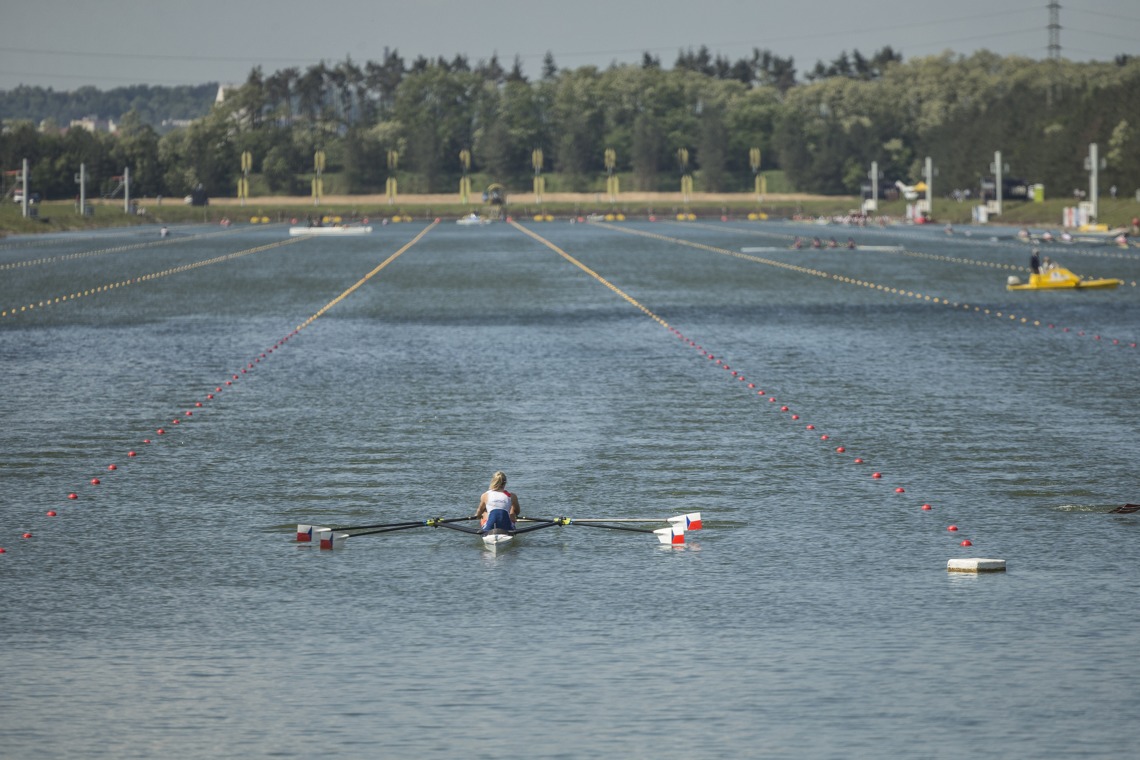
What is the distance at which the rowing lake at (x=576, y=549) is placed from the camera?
12805 millimetres

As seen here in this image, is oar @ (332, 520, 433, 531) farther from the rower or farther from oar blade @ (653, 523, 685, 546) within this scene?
oar blade @ (653, 523, 685, 546)

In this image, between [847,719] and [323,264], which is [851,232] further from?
[847,719]

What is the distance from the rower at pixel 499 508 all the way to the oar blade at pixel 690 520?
175 centimetres

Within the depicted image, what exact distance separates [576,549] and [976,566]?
424 centimetres

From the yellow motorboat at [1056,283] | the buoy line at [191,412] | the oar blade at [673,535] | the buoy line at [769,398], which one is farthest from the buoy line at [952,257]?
the oar blade at [673,535]

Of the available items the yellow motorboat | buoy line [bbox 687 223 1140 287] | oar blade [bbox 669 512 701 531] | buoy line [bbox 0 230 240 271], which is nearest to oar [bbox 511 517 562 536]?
oar blade [bbox 669 512 701 531]

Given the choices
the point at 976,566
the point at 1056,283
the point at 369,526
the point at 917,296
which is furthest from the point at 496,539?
the point at 1056,283

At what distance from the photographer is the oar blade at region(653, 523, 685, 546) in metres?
19.1

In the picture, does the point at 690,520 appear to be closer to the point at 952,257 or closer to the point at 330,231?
the point at 952,257

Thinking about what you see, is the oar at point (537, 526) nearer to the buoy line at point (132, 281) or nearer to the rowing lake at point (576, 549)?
the rowing lake at point (576, 549)

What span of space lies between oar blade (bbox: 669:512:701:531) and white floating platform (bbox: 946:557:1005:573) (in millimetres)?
3106

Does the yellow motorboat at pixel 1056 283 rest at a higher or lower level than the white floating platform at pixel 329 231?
lower

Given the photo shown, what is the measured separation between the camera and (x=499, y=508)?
1911cm

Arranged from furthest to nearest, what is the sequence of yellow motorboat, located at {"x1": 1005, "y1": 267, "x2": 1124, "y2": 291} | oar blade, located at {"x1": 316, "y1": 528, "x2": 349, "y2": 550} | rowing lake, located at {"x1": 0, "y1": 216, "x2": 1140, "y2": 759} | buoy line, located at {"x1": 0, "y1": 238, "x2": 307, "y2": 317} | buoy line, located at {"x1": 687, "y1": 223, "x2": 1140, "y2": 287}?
buoy line, located at {"x1": 687, "y1": 223, "x2": 1140, "y2": 287}
yellow motorboat, located at {"x1": 1005, "y1": 267, "x2": 1124, "y2": 291}
buoy line, located at {"x1": 0, "y1": 238, "x2": 307, "y2": 317}
oar blade, located at {"x1": 316, "y1": 528, "x2": 349, "y2": 550}
rowing lake, located at {"x1": 0, "y1": 216, "x2": 1140, "y2": 759}
